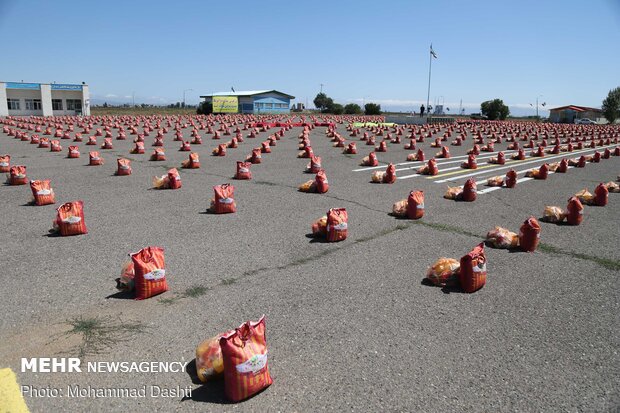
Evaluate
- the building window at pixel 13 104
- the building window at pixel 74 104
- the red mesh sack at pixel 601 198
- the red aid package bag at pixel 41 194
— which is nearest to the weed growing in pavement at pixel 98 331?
the red aid package bag at pixel 41 194

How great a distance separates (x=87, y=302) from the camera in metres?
4.78

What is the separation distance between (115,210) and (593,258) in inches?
331

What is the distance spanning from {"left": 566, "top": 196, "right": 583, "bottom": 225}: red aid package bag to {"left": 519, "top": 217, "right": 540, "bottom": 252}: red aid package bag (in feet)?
7.45

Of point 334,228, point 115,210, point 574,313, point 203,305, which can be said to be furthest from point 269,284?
point 115,210

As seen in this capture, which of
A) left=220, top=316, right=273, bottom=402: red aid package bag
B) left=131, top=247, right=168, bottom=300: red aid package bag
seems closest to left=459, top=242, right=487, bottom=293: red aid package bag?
left=220, top=316, right=273, bottom=402: red aid package bag

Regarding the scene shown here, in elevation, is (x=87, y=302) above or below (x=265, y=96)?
below

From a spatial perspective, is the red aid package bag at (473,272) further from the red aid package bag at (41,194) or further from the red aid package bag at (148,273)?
the red aid package bag at (41,194)

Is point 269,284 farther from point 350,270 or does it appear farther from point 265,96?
point 265,96

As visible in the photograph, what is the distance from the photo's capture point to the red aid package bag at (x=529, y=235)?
671 centimetres

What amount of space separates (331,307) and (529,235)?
12.2ft

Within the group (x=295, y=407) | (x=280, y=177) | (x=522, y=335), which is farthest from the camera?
(x=280, y=177)

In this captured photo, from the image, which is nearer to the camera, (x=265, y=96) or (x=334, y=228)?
(x=334, y=228)

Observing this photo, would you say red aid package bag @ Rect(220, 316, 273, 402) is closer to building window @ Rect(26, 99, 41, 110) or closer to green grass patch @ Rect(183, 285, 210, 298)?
green grass patch @ Rect(183, 285, 210, 298)

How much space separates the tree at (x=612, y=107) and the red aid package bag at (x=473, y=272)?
90875 mm
